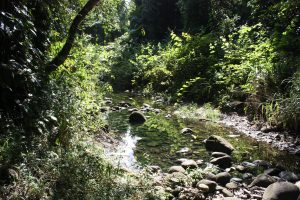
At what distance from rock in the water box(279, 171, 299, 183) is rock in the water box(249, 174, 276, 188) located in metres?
0.26

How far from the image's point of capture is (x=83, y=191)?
13.9 ft

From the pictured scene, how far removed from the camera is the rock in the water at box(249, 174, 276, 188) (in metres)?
5.69

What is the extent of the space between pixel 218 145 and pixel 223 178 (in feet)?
5.79

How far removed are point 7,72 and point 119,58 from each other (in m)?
19.5

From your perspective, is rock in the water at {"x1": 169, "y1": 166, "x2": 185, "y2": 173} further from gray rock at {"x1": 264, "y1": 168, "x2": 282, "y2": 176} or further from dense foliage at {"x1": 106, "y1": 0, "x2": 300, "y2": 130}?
dense foliage at {"x1": 106, "y1": 0, "x2": 300, "y2": 130}

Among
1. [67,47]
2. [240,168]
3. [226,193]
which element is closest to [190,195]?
[226,193]

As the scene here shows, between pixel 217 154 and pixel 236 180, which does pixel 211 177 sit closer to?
pixel 236 180

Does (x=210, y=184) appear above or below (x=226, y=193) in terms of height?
above

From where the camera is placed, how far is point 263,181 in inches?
225

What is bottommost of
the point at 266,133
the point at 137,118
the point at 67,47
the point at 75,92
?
the point at 266,133

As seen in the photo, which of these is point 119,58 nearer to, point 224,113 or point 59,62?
point 224,113

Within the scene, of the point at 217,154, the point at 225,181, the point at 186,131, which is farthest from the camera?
the point at 186,131

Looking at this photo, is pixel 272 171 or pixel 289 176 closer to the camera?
pixel 289 176

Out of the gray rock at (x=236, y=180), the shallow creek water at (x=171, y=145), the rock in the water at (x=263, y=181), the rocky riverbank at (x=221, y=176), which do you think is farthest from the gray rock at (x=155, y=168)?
the rock in the water at (x=263, y=181)
